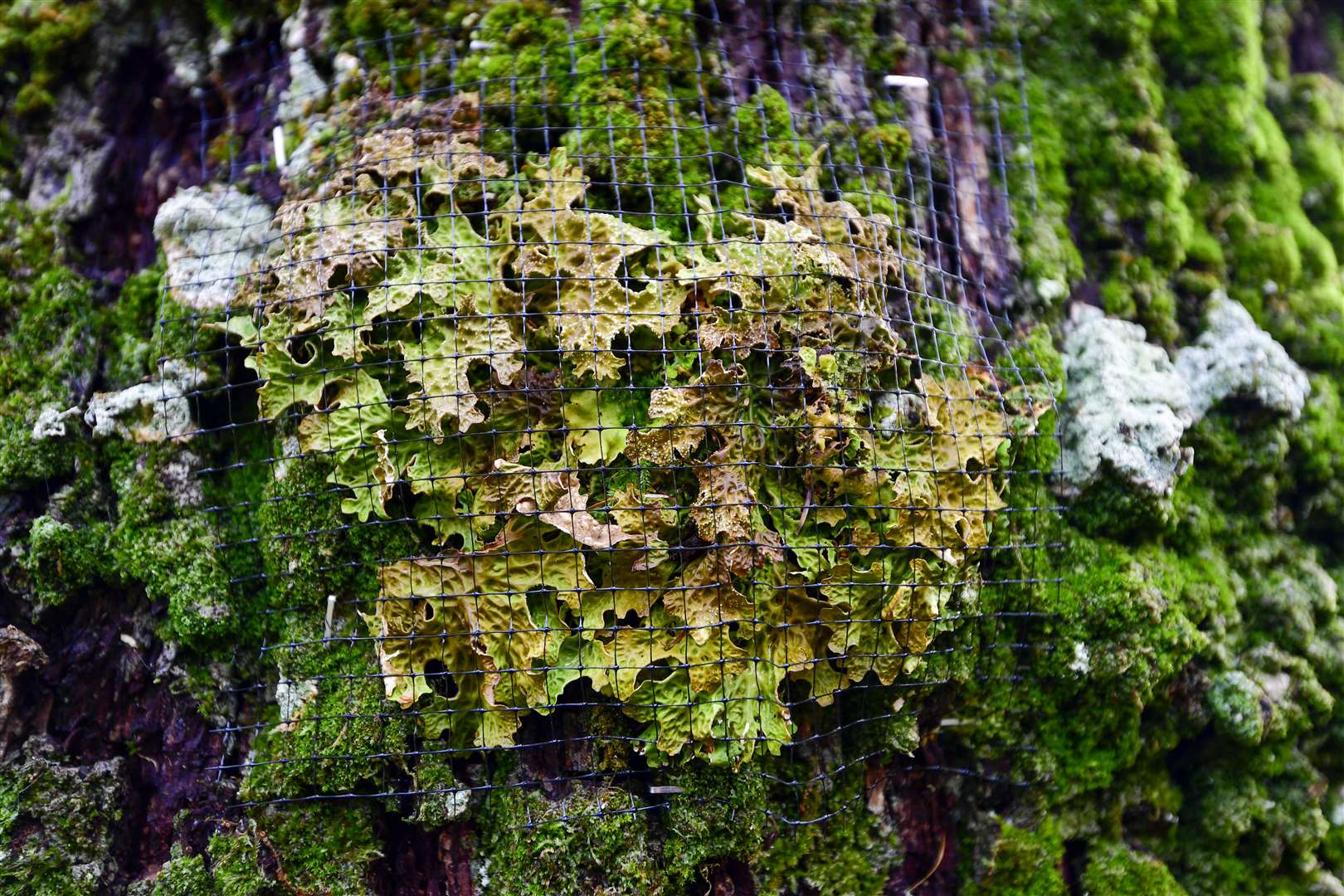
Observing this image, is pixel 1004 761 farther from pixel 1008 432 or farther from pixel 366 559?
pixel 366 559

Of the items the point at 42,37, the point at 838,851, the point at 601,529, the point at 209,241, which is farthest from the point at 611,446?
the point at 42,37

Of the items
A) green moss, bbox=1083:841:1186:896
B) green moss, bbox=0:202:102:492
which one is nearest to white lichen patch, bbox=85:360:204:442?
green moss, bbox=0:202:102:492

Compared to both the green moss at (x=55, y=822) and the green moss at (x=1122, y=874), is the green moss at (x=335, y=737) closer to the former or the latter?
the green moss at (x=55, y=822)

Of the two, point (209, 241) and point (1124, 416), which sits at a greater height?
point (209, 241)

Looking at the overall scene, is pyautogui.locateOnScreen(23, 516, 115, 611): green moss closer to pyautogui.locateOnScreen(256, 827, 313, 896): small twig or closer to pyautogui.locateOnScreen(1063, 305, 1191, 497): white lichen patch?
pyautogui.locateOnScreen(256, 827, 313, 896): small twig

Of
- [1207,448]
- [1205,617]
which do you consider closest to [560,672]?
[1205,617]

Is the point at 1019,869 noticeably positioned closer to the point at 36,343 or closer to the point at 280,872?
the point at 280,872
